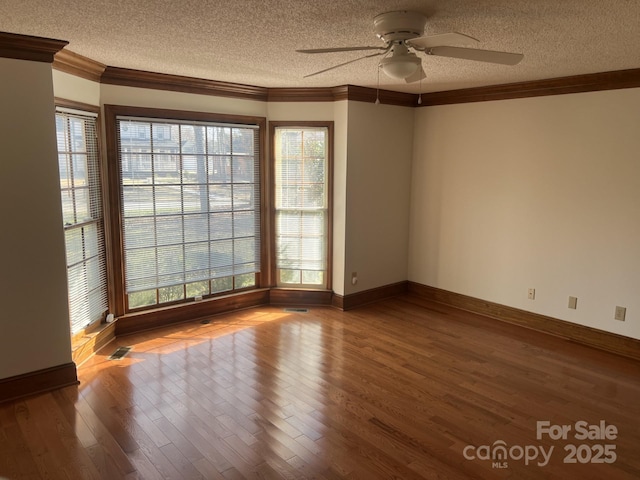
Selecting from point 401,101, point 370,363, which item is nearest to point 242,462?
point 370,363

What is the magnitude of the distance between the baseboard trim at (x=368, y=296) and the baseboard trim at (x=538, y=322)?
183mm

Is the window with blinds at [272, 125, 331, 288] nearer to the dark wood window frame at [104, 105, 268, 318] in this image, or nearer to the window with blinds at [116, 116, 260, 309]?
the window with blinds at [116, 116, 260, 309]

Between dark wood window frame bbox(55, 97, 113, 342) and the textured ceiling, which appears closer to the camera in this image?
the textured ceiling

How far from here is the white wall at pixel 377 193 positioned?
5.26 meters

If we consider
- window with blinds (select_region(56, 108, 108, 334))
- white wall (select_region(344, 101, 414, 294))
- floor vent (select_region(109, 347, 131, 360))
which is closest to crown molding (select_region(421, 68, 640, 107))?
white wall (select_region(344, 101, 414, 294))

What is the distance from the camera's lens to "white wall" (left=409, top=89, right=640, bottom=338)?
4.17 metres

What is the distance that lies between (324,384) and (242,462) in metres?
1.07

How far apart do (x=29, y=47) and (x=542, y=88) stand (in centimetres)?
435

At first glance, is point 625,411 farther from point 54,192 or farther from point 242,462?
point 54,192

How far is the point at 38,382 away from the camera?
11.1 feet

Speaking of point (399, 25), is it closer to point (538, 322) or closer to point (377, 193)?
point (377, 193)

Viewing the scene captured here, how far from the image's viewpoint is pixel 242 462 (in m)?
2.64

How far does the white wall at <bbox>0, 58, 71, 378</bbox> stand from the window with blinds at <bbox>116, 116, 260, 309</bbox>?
3.42 feet

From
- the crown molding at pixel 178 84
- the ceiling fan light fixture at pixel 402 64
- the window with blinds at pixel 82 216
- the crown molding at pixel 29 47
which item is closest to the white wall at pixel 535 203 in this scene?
the crown molding at pixel 178 84
